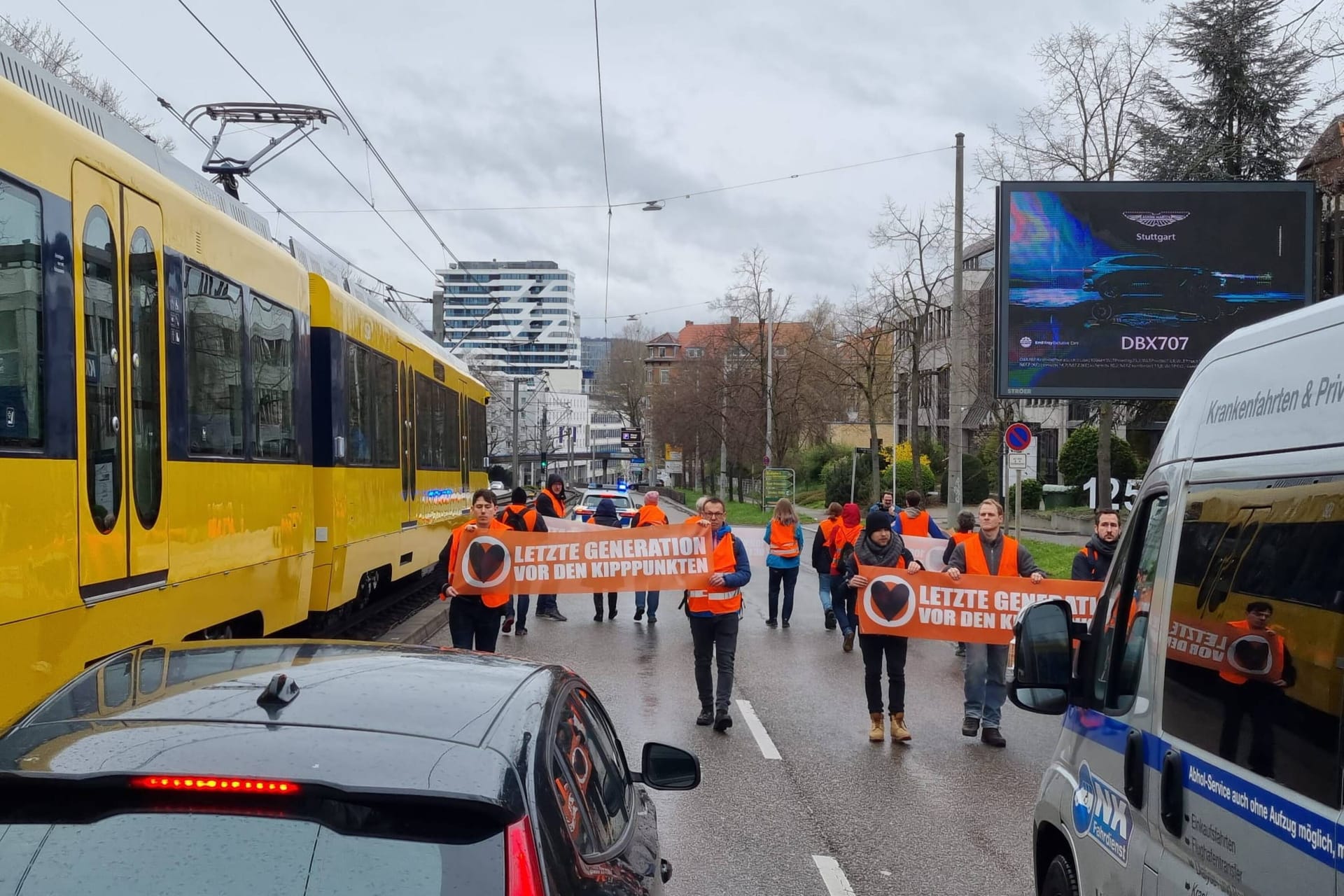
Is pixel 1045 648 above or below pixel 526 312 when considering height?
below

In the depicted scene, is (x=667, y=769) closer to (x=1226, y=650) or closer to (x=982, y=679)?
(x=1226, y=650)

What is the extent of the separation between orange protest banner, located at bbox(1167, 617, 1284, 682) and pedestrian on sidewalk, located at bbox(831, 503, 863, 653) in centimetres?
1145

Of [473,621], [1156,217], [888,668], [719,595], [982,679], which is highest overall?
[1156,217]

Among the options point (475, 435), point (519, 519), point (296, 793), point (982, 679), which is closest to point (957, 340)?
point (475, 435)

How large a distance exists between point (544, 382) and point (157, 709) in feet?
270

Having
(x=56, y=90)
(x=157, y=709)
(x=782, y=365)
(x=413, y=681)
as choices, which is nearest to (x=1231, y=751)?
(x=413, y=681)

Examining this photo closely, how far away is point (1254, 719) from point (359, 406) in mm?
10817

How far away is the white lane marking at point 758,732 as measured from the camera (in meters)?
9.50

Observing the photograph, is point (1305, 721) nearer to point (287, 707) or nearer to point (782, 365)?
point (287, 707)

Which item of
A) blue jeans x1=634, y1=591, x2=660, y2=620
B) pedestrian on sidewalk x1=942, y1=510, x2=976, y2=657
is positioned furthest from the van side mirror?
blue jeans x1=634, y1=591, x2=660, y2=620

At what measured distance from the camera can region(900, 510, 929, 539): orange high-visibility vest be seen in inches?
648

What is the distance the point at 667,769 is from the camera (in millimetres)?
4156

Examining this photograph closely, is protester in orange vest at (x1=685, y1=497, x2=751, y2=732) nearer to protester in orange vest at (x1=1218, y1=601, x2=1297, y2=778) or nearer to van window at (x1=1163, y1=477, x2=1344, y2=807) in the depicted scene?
van window at (x1=1163, y1=477, x2=1344, y2=807)

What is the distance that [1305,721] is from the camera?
2.58m
